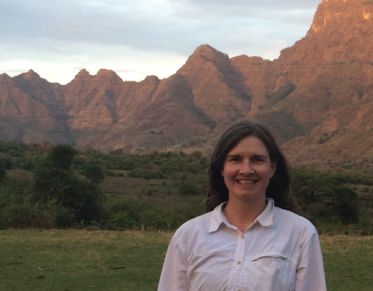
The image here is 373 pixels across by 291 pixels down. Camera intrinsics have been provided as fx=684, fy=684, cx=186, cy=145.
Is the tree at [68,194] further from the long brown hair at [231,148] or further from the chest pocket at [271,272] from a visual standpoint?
the chest pocket at [271,272]

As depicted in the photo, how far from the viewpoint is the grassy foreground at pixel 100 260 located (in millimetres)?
10688

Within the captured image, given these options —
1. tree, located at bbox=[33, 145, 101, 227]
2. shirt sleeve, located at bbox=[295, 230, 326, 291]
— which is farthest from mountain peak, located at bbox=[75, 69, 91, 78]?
shirt sleeve, located at bbox=[295, 230, 326, 291]

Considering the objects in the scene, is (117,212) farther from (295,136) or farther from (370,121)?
(295,136)

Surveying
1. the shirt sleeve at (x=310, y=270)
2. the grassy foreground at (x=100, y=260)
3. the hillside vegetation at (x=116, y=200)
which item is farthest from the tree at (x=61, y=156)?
the shirt sleeve at (x=310, y=270)

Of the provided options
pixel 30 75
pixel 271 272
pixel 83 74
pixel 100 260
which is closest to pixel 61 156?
pixel 100 260

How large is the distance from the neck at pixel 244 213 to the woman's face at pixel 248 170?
2 cm

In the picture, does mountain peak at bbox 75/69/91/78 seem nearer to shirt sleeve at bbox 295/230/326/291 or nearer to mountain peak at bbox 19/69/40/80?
mountain peak at bbox 19/69/40/80

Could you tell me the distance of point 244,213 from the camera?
2.62m

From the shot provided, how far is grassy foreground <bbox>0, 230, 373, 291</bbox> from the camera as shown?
1069 cm

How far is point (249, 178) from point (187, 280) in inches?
17.9

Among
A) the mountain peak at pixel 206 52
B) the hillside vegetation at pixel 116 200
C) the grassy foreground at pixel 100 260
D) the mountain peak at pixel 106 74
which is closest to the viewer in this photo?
the grassy foreground at pixel 100 260

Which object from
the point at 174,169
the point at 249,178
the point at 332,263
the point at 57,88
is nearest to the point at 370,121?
the point at 174,169

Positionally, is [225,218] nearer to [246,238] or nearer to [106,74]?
[246,238]

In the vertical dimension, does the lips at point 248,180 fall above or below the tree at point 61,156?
above
